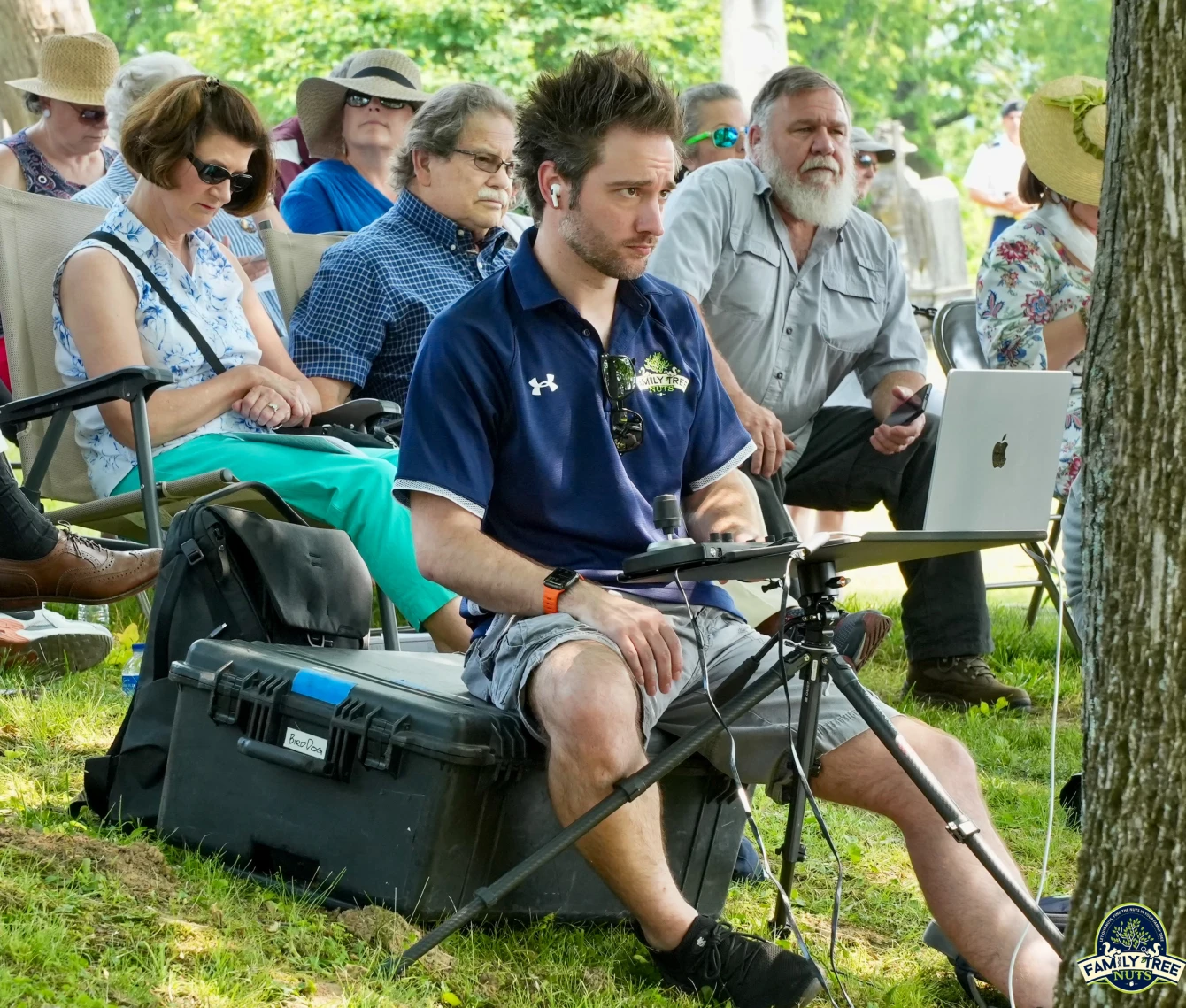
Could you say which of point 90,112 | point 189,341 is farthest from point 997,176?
point 189,341

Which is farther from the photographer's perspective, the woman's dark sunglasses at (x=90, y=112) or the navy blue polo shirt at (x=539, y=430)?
the woman's dark sunglasses at (x=90, y=112)

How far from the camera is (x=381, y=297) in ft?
16.0

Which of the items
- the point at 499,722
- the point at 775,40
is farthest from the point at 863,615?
the point at 775,40

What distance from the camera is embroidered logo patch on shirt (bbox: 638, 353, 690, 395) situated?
310 centimetres

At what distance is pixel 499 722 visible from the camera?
275cm

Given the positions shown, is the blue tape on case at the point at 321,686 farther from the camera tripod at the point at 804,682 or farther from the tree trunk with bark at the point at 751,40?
the tree trunk with bark at the point at 751,40

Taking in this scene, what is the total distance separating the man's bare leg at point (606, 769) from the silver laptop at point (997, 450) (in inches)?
58.0

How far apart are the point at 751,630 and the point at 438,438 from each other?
2.39 feet

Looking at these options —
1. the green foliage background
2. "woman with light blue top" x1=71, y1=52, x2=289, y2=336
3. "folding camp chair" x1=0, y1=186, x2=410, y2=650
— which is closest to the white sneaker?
"folding camp chair" x1=0, y1=186, x2=410, y2=650

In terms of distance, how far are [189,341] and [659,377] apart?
6.43 feet

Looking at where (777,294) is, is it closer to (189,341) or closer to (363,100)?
(189,341)

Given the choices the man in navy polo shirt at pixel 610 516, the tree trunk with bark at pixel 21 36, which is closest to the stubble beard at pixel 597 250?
the man in navy polo shirt at pixel 610 516

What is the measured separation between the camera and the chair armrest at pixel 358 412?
472cm

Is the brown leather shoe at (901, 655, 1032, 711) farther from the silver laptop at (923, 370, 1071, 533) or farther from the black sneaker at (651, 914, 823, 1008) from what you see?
the black sneaker at (651, 914, 823, 1008)
